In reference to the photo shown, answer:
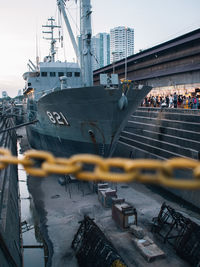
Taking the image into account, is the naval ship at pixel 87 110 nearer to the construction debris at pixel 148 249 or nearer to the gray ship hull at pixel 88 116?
the gray ship hull at pixel 88 116

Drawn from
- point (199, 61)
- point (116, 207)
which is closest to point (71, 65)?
point (199, 61)

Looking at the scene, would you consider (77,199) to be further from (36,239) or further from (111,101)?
(111,101)

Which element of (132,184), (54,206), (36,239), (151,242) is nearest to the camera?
(151,242)

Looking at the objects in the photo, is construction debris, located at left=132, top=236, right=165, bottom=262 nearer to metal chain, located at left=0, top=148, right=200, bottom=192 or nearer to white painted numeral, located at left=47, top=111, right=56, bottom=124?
metal chain, located at left=0, top=148, right=200, bottom=192

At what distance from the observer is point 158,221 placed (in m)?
11.0

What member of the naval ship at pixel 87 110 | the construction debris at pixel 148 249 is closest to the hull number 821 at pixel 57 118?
the naval ship at pixel 87 110

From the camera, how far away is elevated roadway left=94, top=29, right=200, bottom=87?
21781 mm

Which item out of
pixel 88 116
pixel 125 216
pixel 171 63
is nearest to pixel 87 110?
pixel 88 116

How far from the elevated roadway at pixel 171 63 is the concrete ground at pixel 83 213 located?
12.9 m

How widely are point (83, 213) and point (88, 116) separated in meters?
5.97

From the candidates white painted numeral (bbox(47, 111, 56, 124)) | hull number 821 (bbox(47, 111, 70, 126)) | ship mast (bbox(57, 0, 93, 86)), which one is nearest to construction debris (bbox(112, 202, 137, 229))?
hull number 821 (bbox(47, 111, 70, 126))

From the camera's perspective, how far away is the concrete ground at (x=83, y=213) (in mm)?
9445

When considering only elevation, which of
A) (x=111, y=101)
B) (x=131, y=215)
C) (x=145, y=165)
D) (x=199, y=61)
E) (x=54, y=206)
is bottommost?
(x=54, y=206)

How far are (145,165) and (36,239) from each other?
12659mm
